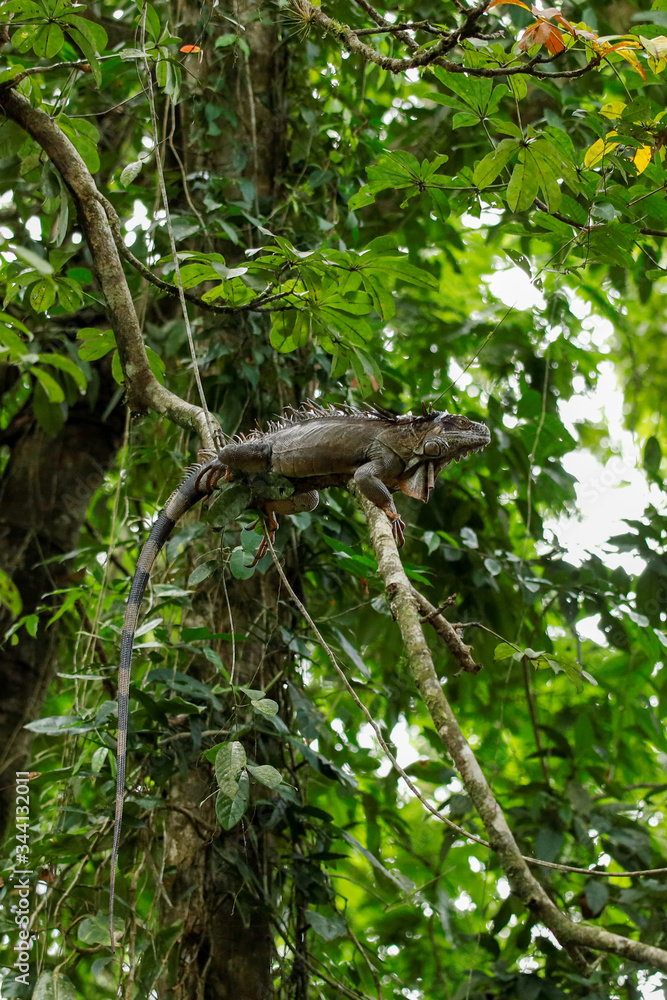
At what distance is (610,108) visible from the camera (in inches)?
101

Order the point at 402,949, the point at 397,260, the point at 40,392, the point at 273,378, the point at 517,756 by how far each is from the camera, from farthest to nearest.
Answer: the point at 517,756 < the point at 40,392 < the point at 402,949 < the point at 273,378 < the point at 397,260

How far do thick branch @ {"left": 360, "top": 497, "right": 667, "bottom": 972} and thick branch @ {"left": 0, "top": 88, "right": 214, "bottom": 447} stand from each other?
126cm

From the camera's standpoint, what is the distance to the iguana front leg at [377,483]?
2.44 m

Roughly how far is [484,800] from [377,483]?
1.13 m

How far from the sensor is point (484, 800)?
4.91 ft

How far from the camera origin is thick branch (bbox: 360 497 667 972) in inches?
52.1

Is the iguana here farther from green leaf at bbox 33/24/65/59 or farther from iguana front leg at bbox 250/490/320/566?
green leaf at bbox 33/24/65/59

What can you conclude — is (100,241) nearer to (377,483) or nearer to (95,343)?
(95,343)

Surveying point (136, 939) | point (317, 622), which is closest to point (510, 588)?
point (317, 622)

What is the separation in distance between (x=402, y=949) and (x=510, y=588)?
1.84 metres

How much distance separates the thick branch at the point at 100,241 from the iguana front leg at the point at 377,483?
0.81 metres

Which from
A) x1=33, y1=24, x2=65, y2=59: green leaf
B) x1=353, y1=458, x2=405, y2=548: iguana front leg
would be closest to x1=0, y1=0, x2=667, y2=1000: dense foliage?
x1=33, y1=24, x2=65, y2=59: green leaf

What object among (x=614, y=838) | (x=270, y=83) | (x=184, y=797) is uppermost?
(x=270, y=83)

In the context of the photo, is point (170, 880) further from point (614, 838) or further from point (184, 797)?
point (614, 838)
